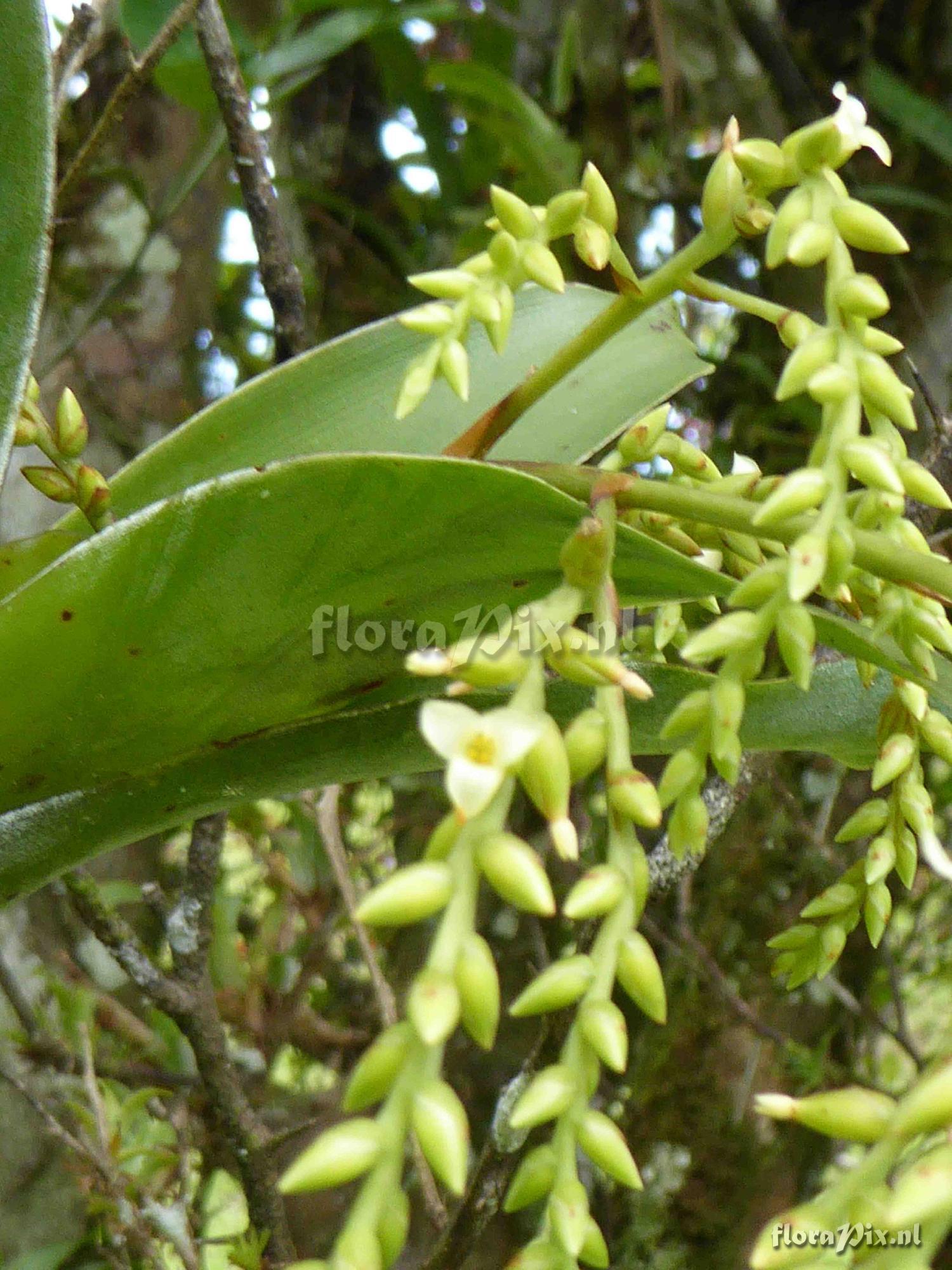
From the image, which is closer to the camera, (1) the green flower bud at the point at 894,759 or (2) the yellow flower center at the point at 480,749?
(2) the yellow flower center at the point at 480,749

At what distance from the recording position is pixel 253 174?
2.14ft

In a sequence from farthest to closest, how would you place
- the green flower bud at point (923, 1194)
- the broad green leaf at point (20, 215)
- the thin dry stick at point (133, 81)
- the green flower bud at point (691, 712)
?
the thin dry stick at point (133, 81), the broad green leaf at point (20, 215), the green flower bud at point (691, 712), the green flower bud at point (923, 1194)

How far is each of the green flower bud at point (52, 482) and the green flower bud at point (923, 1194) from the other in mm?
348

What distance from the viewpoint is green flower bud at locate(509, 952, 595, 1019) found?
9.6 inches

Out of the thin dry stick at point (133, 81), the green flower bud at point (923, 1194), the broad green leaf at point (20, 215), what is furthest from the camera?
the thin dry stick at point (133, 81)

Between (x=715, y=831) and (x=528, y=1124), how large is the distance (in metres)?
0.33

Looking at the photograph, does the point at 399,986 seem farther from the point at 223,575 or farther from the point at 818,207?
the point at 818,207

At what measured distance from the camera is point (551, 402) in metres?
0.49

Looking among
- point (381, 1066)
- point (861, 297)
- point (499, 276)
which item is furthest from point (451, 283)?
point (381, 1066)

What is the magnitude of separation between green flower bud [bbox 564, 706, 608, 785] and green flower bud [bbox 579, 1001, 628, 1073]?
0.06 m

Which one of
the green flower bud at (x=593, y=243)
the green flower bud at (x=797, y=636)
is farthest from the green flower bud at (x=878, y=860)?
the green flower bud at (x=593, y=243)

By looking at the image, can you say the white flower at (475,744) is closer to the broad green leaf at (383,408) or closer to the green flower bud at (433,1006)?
the green flower bud at (433,1006)

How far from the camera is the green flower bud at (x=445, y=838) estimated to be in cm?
24

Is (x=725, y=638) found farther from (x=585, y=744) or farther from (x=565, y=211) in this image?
(x=565, y=211)
